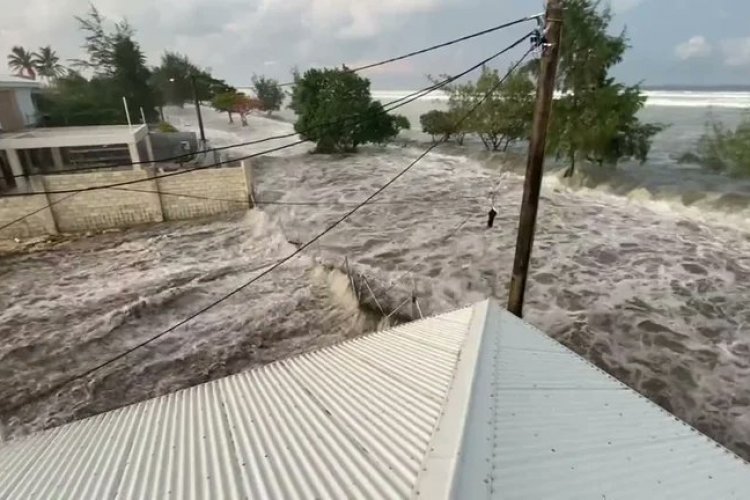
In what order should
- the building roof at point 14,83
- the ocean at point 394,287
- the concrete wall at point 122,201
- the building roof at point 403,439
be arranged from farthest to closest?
the building roof at point 14,83
the concrete wall at point 122,201
the ocean at point 394,287
the building roof at point 403,439

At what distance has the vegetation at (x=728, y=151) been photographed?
18609mm

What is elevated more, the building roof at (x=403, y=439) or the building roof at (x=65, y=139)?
the building roof at (x=65, y=139)

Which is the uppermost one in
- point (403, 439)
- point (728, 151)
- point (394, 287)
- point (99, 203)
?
point (403, 439)

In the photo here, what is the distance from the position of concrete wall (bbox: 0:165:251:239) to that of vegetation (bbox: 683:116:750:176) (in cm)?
2186

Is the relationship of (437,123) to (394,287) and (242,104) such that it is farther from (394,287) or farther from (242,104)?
(394,287)

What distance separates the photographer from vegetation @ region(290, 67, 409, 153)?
29.3 metres

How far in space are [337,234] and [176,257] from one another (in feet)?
17.9

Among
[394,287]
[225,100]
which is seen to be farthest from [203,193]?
[225,100]

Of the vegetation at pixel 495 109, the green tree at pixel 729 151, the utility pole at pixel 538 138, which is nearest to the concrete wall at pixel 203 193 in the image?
the vegetation at pixel 495 109

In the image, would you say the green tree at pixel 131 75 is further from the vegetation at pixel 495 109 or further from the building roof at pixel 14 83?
the vegetation at pixel 495 109

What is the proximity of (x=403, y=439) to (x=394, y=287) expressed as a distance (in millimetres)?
8607

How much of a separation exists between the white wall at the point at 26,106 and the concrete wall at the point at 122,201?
14014 mm

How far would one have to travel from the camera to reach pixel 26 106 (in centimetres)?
2573

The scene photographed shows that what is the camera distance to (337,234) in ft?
50.4
